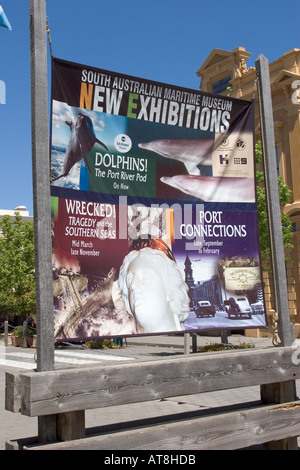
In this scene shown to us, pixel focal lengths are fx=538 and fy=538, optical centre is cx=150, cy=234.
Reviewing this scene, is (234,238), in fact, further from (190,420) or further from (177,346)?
(177,346)

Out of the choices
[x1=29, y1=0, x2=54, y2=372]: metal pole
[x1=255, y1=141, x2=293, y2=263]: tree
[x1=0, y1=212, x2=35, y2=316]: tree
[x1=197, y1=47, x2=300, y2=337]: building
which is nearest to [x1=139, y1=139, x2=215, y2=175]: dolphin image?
[x1=29, y1=0, x2=54, y2=372]: metal pole

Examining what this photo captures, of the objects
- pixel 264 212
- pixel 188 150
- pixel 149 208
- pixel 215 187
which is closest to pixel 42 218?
pixel 149 208

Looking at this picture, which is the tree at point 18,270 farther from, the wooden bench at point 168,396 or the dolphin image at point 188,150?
the wooden bench at point 168,396

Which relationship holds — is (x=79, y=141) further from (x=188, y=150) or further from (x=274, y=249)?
(x=274, y=249)

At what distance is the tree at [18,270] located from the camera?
31375 millimetres

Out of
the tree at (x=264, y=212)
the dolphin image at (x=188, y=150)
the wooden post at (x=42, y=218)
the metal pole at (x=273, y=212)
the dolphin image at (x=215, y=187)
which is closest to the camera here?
the wooden post at (x=42, y=218)

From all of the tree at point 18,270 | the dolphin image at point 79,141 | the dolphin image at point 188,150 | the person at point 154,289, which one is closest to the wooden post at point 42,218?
the dolphin image at point 79,141

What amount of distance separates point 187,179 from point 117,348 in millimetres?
17890

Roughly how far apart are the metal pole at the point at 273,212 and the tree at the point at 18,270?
25.8m

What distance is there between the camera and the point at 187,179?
17.1ft

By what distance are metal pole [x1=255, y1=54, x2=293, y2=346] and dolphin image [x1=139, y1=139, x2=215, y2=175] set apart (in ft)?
2.06

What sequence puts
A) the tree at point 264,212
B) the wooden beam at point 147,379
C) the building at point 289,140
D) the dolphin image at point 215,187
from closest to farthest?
the wooden beam at point 147,379
the dolphin image at point 215,187
the tree at point 264,212
the building at point 289,140

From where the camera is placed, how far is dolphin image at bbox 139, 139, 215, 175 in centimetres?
507

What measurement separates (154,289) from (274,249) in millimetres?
1374
